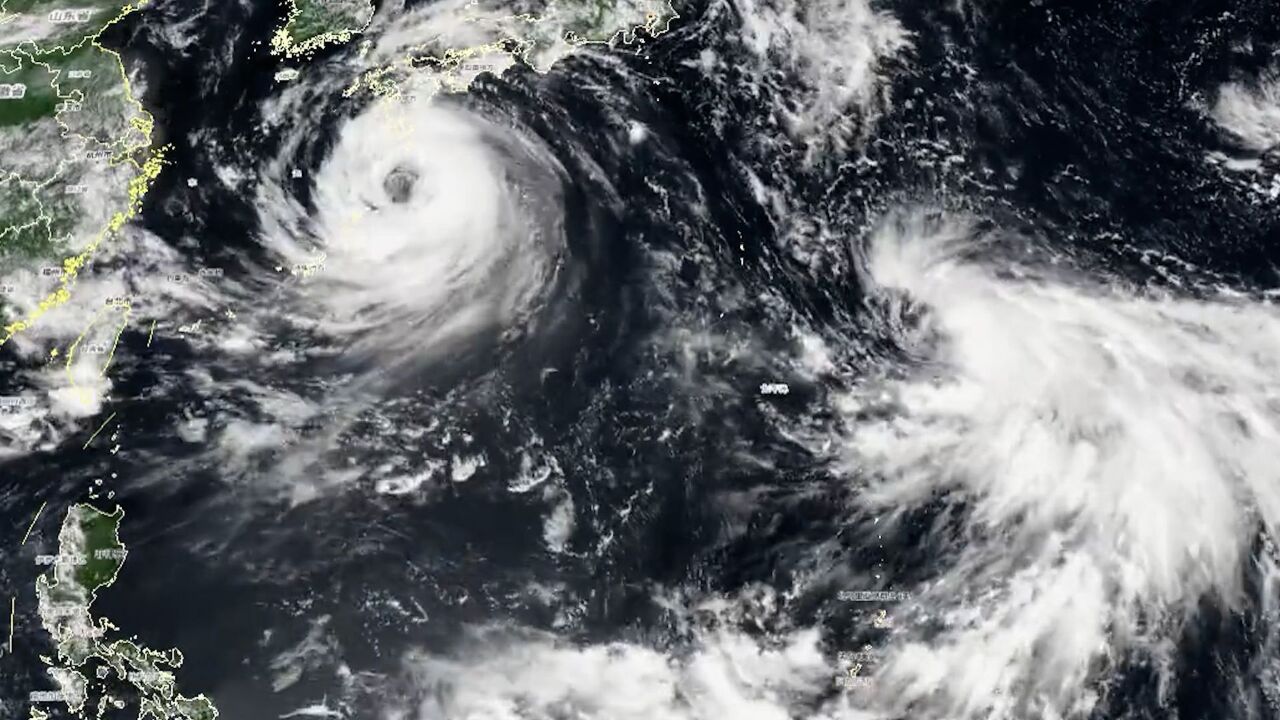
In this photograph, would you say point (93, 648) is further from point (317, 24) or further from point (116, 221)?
point (317, 24)

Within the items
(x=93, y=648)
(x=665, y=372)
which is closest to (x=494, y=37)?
(x=665, y=372)

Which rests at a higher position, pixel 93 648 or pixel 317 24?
pixel 317 24

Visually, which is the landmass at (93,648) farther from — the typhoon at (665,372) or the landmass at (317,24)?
the landmass at (317,24)

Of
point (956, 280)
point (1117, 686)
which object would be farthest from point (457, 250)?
point (1117, 686)

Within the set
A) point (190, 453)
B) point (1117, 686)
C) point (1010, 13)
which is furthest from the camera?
point (1010, 13)

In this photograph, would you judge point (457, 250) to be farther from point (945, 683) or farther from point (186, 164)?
point (945, 683)

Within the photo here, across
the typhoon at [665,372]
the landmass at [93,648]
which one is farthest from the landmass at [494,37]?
the landmass at [93,648]
